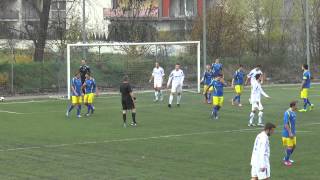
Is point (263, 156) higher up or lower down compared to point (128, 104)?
lower down

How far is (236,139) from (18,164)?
319 inches

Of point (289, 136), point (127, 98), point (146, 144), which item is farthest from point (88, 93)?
point (289, 136)

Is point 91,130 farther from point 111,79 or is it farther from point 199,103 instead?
point 111,79

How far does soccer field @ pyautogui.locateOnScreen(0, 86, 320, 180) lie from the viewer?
1812 cm

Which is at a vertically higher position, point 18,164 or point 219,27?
point 219,27

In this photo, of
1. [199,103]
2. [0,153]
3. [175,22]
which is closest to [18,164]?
[0,153]

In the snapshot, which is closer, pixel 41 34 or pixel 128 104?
pixel 128 104

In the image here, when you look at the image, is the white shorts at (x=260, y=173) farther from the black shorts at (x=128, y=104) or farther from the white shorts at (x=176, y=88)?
the white shorts at (x=176, y=88)

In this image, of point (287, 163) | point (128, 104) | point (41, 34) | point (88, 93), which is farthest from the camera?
point (41, 34)

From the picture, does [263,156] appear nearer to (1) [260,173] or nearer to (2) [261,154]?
(2) [261,154]

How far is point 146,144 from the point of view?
22.9m

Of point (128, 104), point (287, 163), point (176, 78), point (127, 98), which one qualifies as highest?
point (176, 78)

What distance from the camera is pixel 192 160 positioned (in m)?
19.8

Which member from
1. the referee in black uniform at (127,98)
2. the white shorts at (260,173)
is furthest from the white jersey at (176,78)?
the white shorts at (260,173)
